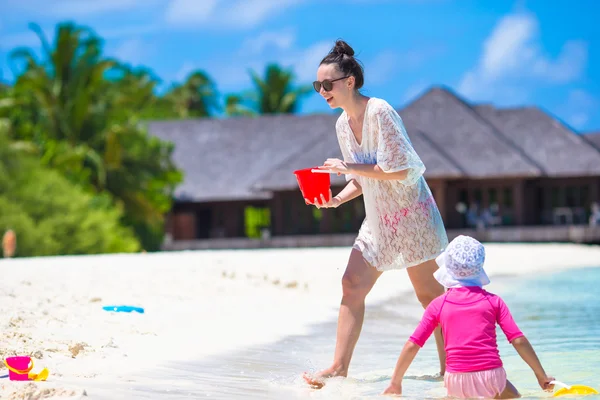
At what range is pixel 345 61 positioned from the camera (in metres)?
5.16

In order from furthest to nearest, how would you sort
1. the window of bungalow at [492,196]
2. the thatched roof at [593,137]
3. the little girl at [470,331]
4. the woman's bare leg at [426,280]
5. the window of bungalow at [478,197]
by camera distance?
the thatched roof at [593,137] → the window of bungalow at [478,197] → the window of bungalow at [492,196] → the woman's bare leg at [426,280] → the little girl at [470,331]

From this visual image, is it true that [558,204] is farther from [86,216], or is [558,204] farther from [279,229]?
[86,216]

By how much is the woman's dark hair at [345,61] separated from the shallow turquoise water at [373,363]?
5.35 feet

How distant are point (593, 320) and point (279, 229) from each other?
26.5 meters

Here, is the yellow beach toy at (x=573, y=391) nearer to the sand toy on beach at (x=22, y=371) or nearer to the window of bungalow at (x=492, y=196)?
the sand toy on beach at (x=22, y=371)

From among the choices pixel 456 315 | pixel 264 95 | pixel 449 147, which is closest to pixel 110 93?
pixel 449 147

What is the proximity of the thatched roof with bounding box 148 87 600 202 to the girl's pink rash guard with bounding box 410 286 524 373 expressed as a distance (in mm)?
26266

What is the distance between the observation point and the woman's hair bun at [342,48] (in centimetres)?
519

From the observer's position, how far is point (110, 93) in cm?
3362

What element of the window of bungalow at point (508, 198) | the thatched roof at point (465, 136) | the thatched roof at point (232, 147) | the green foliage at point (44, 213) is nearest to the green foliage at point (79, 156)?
the green foliage at point (44, 213)

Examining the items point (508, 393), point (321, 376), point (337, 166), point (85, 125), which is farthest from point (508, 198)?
point (508, 393)

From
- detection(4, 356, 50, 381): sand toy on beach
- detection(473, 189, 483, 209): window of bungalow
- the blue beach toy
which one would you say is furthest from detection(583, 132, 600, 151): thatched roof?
detection(4, 356, 50, 381): sand toy on beach

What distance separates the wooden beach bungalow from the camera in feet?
110

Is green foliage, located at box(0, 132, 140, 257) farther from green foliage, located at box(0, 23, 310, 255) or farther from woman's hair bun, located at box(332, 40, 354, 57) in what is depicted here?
woman's hair bun, located at box(332, 40, 354, 57)
